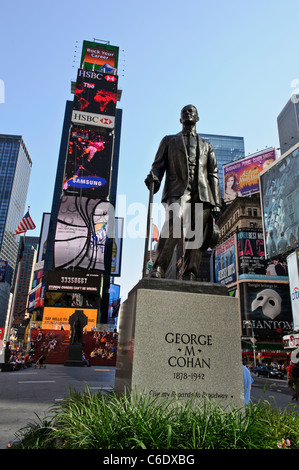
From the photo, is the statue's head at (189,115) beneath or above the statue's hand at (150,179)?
above

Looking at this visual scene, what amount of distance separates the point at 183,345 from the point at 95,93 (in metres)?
60.2

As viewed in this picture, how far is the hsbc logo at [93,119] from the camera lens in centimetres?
5609

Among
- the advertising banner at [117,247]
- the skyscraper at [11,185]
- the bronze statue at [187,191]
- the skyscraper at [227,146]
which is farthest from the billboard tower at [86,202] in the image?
the skyscraper at [227,146]

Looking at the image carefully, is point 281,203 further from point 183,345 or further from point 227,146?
point 227,146

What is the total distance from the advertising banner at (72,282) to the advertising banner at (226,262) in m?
30.6

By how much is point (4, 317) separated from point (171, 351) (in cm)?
A: 15679

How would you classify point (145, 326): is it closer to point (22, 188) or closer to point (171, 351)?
point (171, 351)

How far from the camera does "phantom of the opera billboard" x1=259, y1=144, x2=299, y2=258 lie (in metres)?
43.5

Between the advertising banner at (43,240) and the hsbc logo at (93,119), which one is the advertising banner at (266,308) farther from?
the advertising banner at (43,240)

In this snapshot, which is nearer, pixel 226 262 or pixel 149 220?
pixel 149 220

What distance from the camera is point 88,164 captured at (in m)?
53.7

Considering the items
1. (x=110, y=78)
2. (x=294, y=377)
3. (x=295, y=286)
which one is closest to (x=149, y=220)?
(x=294, y=377)

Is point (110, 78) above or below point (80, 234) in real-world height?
above

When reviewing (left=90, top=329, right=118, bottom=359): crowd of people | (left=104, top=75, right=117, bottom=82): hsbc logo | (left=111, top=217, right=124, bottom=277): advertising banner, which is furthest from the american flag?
(left=111, top=217, right=124, bottom=277): advertising banner
